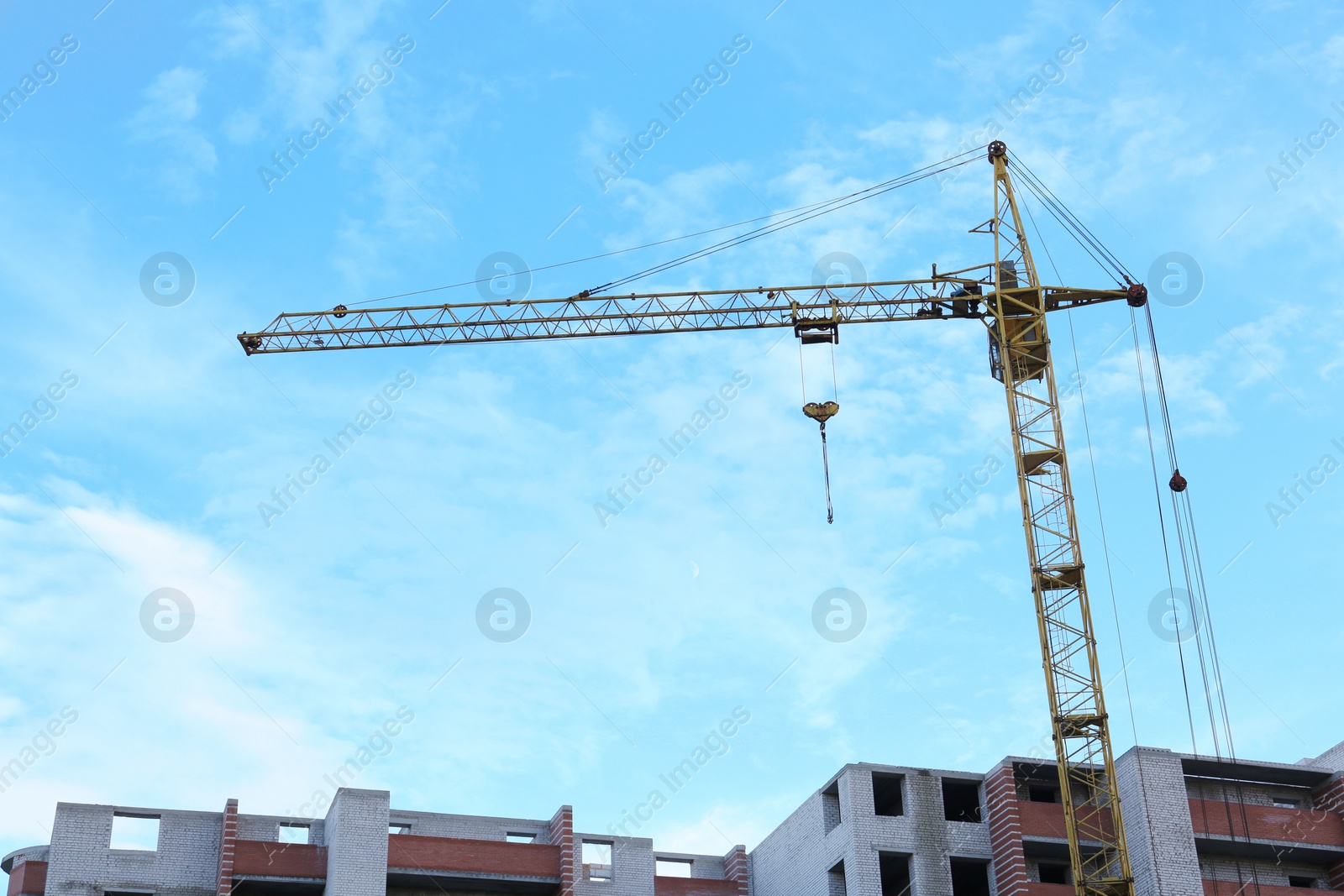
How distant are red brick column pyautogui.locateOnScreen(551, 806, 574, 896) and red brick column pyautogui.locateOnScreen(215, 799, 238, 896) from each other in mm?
11192

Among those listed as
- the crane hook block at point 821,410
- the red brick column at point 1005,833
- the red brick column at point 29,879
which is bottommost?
the red brick column at point 29,879

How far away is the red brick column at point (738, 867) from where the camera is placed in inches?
2606

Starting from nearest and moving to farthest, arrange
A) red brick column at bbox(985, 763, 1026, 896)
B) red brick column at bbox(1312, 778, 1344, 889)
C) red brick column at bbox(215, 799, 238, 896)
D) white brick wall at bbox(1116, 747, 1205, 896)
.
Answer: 1. red brick column at bbox(215, 799, 238, 896)
2. red brick column at bbox(985, 763, 1026, 896)
3. white brick wall at bbox(1116, 747, 1205, 896)
4. red brick column at bbox(1312, 778, 1344, 889)

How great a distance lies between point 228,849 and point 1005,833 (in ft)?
88.2

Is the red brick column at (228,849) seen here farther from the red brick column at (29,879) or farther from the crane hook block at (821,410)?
the crane hook block at (821,410)

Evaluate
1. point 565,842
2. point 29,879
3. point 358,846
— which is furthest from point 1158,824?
point 29,879

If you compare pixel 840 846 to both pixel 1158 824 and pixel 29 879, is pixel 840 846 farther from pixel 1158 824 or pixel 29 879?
pixel 29 879

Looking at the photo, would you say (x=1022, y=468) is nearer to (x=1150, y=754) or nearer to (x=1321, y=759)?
(x=1150, y=754)


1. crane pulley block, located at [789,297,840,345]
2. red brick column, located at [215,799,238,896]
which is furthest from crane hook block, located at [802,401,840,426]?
red brick column, located at [215,799,238,896]

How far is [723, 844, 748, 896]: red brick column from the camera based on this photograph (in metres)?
66.2

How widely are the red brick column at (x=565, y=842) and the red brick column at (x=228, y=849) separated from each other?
1119 centimetres

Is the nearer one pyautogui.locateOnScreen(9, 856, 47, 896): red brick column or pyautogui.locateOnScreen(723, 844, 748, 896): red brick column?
pyautogui.locateOnScreen(9, 856, 47, 896): red brick column

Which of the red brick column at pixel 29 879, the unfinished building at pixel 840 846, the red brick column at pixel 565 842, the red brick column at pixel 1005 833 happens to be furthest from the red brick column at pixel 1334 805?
the red brick column at pixel 29 879

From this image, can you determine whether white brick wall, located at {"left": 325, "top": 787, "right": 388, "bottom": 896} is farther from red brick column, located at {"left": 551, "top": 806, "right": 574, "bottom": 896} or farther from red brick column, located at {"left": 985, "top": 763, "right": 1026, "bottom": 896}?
red brick column, located at {"left": 985, "top": 763, "right": 1026, "bottom": 896}
